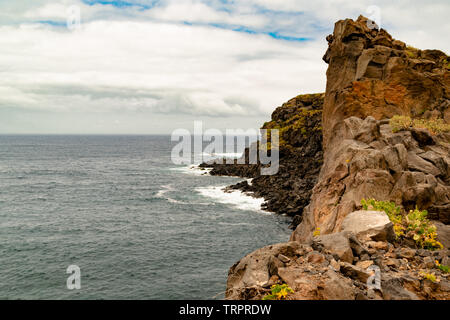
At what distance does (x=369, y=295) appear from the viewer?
7.70m

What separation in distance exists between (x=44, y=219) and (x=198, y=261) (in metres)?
31.7

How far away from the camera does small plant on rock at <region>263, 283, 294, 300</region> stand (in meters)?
7.83

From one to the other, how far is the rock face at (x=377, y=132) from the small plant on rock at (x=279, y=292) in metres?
7.33

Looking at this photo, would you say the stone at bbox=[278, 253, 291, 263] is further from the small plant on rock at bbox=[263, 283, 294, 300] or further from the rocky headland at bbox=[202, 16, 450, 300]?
the small plant on rock at bbox=[263, 283, 294, 300]

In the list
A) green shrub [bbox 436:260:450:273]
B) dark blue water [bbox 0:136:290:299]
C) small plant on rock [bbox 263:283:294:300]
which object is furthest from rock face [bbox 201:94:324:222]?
small plant on rock [bbox 263:283:294:300]

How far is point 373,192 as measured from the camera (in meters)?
→ 15.3

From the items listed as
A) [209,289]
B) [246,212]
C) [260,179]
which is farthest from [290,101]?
[209,289]

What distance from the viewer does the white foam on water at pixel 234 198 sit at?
6340 centimetres

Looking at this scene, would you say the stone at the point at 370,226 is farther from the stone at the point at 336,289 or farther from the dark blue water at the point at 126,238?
the dark blue water at the point at 126,238

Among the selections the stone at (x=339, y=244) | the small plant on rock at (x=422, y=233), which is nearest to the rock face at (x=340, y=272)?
the stone at (x=339, y=244)

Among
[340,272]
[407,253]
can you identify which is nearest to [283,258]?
[340,272]
